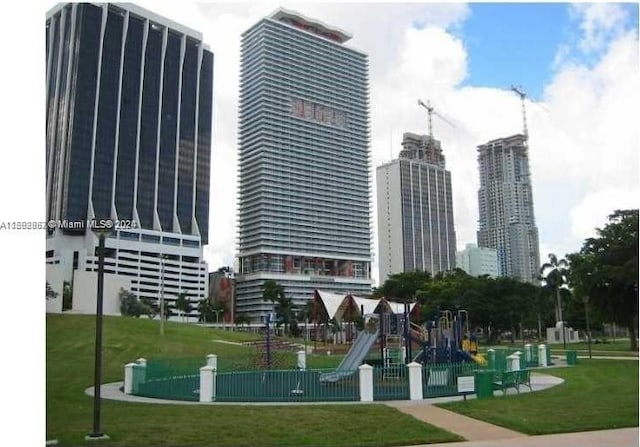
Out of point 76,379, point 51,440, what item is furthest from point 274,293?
point 51,440

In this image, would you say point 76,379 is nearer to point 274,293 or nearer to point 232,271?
point 274,293

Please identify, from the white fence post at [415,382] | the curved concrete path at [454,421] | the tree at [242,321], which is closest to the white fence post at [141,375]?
the curved concrete path at [454,421]

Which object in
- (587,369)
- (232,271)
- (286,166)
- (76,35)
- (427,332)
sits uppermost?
(76,35)

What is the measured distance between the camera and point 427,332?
78.4 ft

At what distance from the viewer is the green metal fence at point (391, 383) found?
665 inches

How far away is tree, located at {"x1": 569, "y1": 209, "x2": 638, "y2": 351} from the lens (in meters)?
36.3

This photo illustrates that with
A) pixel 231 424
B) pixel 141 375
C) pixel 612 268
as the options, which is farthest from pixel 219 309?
pixel 231 424

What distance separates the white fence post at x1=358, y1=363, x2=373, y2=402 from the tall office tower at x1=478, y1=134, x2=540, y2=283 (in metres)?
127

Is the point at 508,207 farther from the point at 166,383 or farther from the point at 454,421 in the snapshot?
the point at 454,421

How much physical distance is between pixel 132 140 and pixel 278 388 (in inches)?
5077

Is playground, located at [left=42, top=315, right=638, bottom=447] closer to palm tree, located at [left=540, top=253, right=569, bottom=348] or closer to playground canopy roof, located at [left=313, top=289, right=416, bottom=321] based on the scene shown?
playground canopy roof, located at [left=313, top=289, right=416, bottom=321]

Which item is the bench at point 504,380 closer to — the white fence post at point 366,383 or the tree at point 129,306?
the white fence post at point 366,383

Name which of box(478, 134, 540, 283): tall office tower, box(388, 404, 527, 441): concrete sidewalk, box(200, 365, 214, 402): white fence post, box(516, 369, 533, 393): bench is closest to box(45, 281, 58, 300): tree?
box(200, 365, 214, 402): white fence post

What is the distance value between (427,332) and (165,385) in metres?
10.3
